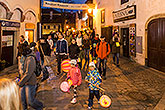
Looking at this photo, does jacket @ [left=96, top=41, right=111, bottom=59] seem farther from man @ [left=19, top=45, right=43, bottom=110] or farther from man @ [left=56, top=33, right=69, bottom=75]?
man @ [left=19, top=45, right=43, bottom=110]

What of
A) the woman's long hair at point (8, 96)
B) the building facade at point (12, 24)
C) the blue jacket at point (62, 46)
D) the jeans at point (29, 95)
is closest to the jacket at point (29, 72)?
the jeans at point (29, 95)

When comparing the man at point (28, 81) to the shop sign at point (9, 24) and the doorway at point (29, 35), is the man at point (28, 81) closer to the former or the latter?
the shop sign at point (9, 24)

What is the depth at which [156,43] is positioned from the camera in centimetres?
916

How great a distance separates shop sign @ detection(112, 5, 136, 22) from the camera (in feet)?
37.8

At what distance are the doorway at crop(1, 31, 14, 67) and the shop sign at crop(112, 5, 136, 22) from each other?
9.10 meters

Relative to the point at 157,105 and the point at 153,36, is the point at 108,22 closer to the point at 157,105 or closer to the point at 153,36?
the point at 153,36

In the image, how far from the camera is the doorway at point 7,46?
959cm

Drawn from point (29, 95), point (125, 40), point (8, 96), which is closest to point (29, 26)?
point (125, 40)

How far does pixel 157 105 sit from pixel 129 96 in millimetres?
996

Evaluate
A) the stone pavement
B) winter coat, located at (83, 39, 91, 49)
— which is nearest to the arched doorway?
the stone pavement

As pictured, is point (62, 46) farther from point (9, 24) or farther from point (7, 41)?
point (7, 41)

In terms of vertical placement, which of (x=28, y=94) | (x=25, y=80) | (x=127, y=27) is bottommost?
(x=28, y=94)

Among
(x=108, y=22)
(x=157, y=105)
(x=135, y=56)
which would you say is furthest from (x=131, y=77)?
(x=108, y=22)

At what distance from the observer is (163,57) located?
852 cm
